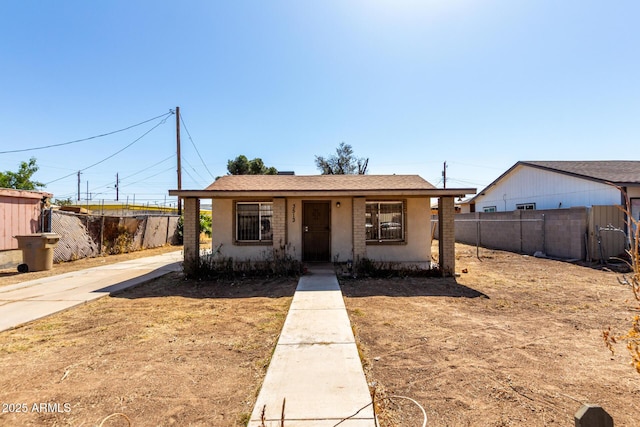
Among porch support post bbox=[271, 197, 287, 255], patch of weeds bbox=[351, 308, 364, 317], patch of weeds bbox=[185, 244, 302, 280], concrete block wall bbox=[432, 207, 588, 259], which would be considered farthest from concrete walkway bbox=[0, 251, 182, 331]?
concrete block wall bbox=[432, 207, 588, 259]

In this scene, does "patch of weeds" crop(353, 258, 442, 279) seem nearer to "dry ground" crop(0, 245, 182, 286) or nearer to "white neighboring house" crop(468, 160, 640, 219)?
"white neighboring house" crop(468, 160, 640, 219)

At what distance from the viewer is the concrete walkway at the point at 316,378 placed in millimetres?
2674

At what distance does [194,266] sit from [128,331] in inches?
159

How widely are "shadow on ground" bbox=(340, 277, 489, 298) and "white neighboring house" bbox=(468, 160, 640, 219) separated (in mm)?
7845

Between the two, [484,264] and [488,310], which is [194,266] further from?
[484,264]

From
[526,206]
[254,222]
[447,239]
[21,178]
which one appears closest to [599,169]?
[526,206]

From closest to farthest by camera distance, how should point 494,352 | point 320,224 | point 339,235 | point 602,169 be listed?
1. point 494,352
2. point 339,235
3. point 320,224
4. point 602,169

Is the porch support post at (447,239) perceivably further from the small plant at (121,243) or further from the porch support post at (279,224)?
the small plant at (121,243)

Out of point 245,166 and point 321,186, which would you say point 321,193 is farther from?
point 245,166

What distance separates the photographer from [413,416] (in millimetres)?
2793

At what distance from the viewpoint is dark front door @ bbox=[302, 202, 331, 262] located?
36.4ft

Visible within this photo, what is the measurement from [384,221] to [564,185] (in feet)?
36.9

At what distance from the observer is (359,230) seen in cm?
957

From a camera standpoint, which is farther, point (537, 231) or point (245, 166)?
point (245, 166)
